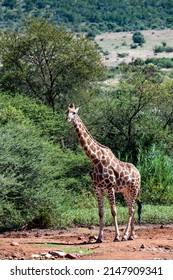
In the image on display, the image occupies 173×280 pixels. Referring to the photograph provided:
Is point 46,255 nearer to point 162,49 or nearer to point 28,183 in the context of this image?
point 28,183

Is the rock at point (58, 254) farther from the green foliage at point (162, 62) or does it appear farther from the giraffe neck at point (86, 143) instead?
the green foliage at point (162, 62)

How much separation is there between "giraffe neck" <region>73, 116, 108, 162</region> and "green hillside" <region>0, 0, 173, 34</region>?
62849mm

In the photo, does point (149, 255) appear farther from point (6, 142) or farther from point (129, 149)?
point (129, 149)

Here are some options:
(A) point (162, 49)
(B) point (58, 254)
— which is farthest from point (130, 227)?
(A) point (162, 49)

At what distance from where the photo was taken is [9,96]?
96.8ft

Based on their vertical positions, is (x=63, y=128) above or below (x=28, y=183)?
below

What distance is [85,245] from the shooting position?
55.1 feet

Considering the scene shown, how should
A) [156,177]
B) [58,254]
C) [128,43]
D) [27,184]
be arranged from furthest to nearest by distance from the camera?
[128,43], [156,177], [27,184], [58,254]

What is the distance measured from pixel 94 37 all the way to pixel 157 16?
955 centimetres

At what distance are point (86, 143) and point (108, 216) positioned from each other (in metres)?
5.52

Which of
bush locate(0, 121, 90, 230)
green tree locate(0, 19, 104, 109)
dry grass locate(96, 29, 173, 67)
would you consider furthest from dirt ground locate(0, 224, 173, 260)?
dry grass locate(96, 29, 173, 67)

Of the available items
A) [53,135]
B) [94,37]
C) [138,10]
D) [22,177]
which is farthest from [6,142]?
[138,10]
